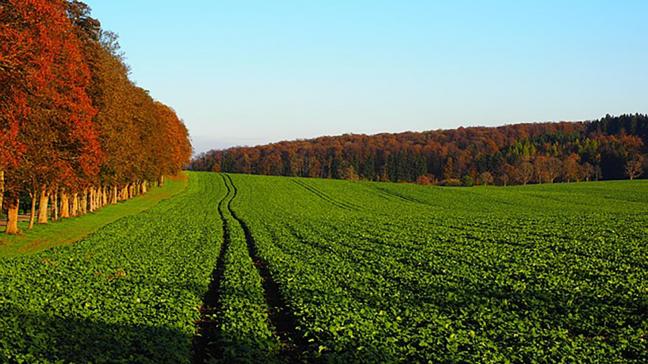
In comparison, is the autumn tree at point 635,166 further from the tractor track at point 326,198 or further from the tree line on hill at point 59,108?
the tree line on hill at point 59,108

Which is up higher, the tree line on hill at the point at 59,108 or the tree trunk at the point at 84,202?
the tree line on hill at the point at 59,108

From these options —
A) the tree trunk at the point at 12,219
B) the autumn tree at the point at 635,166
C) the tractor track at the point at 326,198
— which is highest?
the autumn tree at the point at 635,166

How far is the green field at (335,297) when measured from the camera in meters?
14.4

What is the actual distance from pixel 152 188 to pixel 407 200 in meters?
53.7

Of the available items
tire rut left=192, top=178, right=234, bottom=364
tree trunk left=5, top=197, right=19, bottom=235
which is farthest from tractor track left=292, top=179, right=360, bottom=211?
tire rut left=192, top=178, right=234, bottom=364

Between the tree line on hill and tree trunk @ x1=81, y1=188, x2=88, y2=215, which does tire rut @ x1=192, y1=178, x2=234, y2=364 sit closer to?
the tree line on hill

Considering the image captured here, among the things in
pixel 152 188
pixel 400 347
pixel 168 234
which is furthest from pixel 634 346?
pixel 152 188

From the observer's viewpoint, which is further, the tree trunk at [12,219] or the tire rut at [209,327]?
the tree trunk at [12,219]

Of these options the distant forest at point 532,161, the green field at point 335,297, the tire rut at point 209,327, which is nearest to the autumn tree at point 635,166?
the distant forest at point 532,161

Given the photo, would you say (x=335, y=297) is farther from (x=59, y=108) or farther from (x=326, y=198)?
(x=326, y=198)

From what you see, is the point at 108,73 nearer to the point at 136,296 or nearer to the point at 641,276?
the point at 136,296

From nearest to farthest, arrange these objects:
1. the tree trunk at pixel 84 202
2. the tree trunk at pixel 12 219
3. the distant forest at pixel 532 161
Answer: the tree trunk at pixel 12 219
the tree trunk at pixel 84 202
the distant forest at pixel 532 161

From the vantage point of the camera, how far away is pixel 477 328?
16.6 metres

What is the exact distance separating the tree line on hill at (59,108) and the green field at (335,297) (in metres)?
5.73
